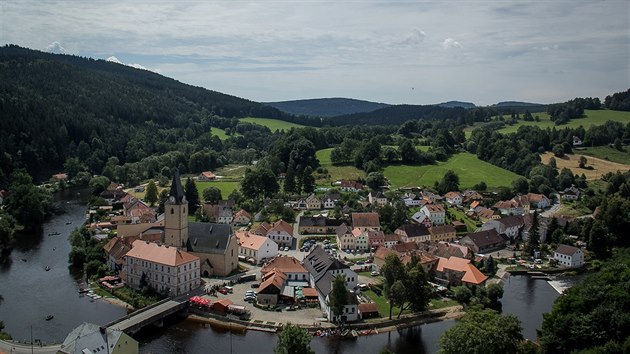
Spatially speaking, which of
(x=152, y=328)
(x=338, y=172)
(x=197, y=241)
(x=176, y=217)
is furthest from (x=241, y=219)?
(x=152, y=328)

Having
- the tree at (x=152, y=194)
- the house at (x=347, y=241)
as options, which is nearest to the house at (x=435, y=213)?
the house at (x=347, y=241)

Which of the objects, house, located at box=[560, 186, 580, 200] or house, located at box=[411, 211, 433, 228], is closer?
house, located at box=[411, 211, 433, 228]

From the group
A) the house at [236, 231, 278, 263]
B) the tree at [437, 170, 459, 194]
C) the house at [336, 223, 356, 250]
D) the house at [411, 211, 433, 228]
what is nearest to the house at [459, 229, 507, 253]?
the house at [411, 211, 433, 228]

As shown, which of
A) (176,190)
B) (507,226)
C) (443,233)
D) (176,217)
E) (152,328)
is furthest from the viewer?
(507,226)

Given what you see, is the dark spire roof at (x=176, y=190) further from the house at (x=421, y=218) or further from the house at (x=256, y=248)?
the house at (x=421, y=218)

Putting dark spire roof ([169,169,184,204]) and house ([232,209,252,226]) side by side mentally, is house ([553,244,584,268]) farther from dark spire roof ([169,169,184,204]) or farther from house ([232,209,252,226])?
dark spire roof ([169,169,184,204])

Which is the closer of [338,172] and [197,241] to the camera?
[197,241]

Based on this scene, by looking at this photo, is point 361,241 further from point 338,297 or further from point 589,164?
point 589,164
